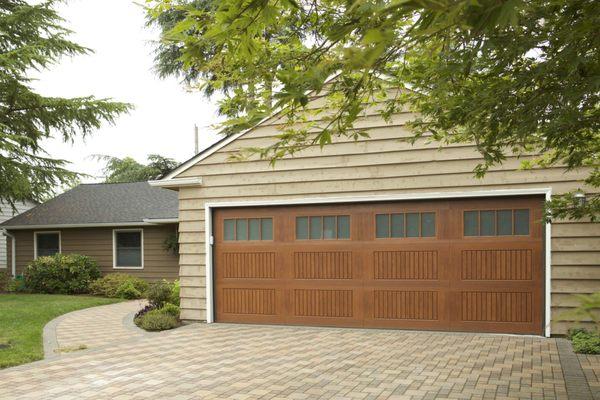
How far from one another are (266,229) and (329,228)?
1.18 metres

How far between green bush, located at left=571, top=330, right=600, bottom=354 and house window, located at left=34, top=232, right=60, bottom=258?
17288 millimetres

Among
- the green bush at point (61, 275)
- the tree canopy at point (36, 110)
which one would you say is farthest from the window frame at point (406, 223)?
the tree canopy at point (36, 110)

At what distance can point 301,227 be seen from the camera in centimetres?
1005

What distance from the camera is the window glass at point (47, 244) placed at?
20.1m

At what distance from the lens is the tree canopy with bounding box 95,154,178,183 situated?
34500mm

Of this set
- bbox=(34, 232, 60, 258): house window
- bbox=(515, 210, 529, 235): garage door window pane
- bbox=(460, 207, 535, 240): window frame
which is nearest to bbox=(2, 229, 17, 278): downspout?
bbox=(34, 232, 60, 258): house window

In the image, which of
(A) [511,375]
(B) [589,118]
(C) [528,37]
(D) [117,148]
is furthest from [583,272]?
(D) [117,148]

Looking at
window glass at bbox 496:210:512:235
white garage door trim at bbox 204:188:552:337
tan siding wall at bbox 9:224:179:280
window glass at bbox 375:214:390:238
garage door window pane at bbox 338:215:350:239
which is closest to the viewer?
white garage door trim at bbox 204:188:552:337

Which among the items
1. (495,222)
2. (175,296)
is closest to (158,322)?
Answer: (175,296)

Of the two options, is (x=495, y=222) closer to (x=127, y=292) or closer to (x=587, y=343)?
(x=587, y=343)

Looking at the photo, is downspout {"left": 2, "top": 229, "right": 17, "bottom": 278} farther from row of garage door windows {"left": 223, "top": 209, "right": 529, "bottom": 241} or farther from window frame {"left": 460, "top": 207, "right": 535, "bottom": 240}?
window frame {"left": 460, "top": 207, "right": 535, "bottom": 240}

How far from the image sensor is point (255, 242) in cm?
1033

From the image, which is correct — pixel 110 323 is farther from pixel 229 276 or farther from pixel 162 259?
pixel 162 259

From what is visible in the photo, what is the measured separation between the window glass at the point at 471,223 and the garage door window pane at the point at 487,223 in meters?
0.06
